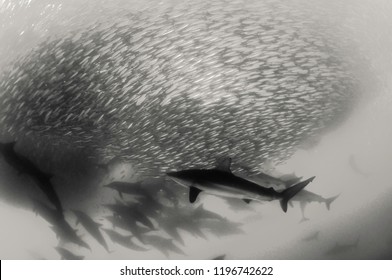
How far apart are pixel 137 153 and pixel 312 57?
4.44 metres

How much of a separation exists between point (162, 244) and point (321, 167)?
402 inches

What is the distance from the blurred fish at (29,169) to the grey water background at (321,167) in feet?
5.66

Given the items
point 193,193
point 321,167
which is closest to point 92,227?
point 193,193

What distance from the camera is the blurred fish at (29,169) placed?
265 inches

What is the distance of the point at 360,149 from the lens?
16.8 m

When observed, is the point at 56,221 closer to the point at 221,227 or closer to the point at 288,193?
the point at 288,193

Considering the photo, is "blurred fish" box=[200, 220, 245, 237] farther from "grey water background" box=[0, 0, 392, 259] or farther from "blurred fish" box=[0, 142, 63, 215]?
"blurred fish" box=[0, 142, 63, 215]

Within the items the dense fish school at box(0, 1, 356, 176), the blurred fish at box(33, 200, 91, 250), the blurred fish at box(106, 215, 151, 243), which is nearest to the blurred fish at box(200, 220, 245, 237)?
the blurred fish at box(106, 215, 151, 243)

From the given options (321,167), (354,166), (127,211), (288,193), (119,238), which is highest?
(354,166)

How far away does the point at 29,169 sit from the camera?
7.63 metres

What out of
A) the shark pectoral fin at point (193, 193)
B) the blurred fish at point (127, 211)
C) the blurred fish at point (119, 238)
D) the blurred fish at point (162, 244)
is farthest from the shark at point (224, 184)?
the blurred fish at point (127, 211)

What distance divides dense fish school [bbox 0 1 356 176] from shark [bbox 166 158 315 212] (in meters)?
3.08

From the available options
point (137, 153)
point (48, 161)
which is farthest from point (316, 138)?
point (48, 161)

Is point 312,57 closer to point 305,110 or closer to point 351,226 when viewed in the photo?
point 305,110
